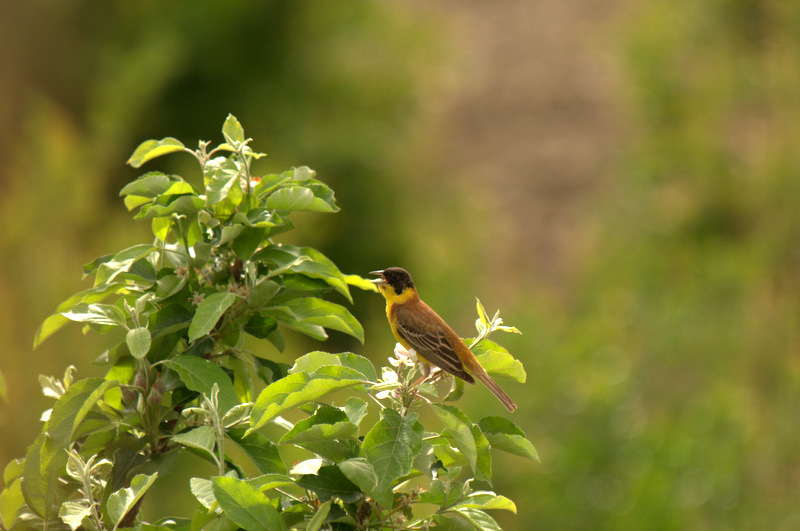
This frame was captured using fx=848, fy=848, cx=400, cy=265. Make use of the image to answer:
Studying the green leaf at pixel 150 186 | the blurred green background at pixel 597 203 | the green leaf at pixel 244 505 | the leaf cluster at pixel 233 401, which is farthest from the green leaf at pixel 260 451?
the blurred green background at pixel 597 203

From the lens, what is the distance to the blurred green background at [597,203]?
6973mm

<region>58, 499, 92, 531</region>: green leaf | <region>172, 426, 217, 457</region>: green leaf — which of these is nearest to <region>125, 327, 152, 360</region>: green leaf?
<region>172, 426, 217, 457</region>: green leaf

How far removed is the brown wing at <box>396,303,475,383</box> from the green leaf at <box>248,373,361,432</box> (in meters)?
0.72

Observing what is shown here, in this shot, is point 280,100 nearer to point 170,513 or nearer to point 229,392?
point 170,513

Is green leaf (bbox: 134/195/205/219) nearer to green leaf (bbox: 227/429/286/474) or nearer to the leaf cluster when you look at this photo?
the leaf cluster

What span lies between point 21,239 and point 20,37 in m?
4.10

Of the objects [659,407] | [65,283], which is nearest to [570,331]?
[659,407]

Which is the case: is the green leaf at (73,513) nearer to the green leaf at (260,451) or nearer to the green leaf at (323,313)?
the green leaf at (260,451)

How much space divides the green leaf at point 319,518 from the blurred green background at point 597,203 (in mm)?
5021

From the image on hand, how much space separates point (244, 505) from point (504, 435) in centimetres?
45

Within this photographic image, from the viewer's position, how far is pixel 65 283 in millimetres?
4680

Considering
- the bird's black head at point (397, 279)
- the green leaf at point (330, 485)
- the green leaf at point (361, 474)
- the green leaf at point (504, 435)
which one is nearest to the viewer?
the green leaf at point (361, 474)

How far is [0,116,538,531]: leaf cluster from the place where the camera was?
1.31 metres

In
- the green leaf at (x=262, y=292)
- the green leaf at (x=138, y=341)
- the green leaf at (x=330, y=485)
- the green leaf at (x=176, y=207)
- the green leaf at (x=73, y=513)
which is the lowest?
the green leaf at (x=73, y=513)
